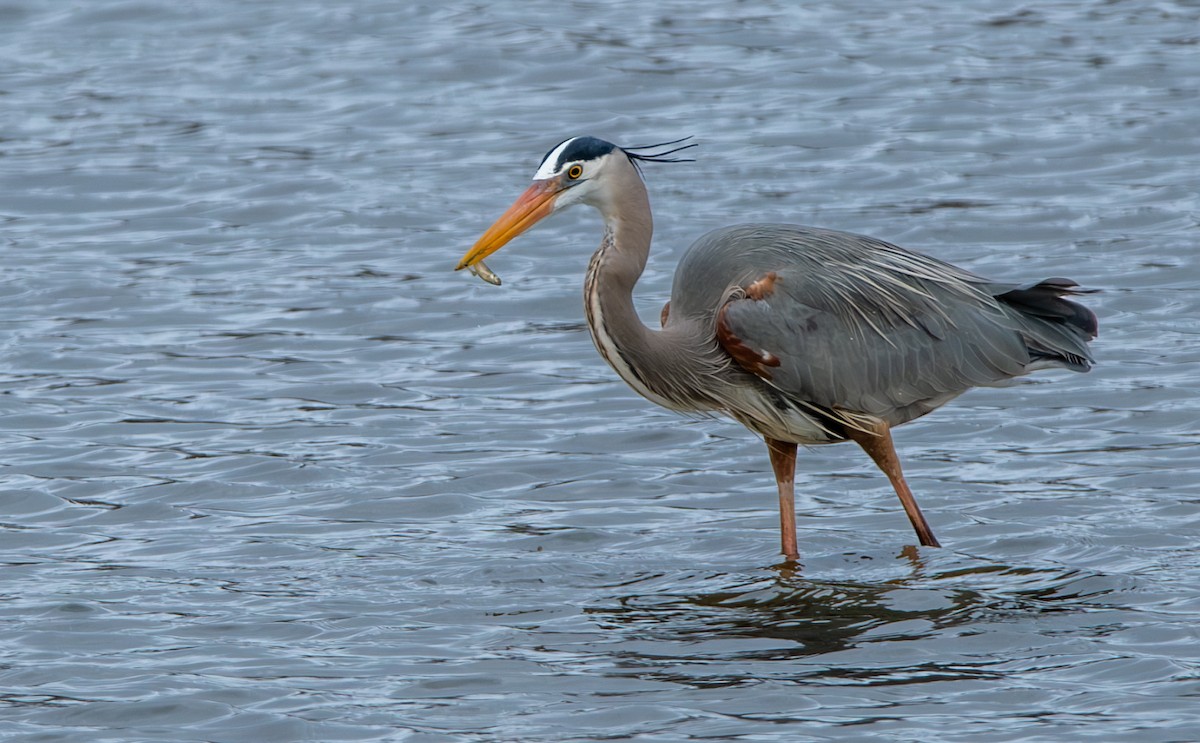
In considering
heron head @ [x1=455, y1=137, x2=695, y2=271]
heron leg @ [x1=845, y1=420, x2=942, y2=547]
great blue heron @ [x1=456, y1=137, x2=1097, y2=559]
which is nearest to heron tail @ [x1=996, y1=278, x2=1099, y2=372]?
great blue heron @ [x1=456, y1=137, x2=1097, y2=559]

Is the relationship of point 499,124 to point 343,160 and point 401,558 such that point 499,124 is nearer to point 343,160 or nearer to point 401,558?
point 343,160

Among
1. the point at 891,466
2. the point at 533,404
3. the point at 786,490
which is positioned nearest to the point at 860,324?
the point at 891,466

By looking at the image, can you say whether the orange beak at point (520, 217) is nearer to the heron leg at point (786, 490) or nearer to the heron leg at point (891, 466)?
the heron leg at point (786, 490)

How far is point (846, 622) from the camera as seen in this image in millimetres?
7422

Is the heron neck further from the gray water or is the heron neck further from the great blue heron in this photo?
the gray water

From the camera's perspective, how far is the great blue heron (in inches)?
313

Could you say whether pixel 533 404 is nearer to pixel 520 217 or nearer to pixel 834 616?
pixel 520 217

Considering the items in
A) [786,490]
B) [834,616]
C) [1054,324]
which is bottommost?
[834,616]

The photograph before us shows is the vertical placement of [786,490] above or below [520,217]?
below

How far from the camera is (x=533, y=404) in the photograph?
10422 millimetres

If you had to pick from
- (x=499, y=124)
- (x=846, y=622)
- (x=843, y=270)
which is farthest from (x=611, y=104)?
(x=846, y=622)

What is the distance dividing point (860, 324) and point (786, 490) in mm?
795

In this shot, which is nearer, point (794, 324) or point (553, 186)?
point (553, 186)

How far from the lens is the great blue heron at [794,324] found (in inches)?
313
